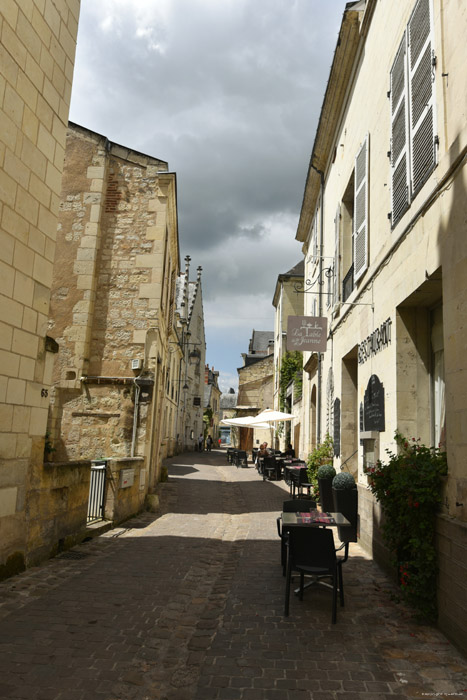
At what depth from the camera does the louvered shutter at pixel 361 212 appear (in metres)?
7.97

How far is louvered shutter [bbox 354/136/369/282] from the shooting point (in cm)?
797

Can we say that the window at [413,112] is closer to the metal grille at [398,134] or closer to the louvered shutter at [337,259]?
the metal grille at [398,134]

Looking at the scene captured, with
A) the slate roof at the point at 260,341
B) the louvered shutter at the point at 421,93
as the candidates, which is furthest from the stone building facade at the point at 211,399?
the louvered shutter at the point at 421,93

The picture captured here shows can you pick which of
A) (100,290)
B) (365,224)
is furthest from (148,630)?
(100,290)

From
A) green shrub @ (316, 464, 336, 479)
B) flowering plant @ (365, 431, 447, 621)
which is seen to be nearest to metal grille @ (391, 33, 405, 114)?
flowering plant @ (365, 431, 447, 621)

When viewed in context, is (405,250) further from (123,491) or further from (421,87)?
(123,491)

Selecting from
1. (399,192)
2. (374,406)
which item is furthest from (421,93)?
(374,406)

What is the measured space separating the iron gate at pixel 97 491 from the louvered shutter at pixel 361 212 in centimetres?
515

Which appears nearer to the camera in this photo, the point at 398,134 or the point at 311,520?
the point at 311,520

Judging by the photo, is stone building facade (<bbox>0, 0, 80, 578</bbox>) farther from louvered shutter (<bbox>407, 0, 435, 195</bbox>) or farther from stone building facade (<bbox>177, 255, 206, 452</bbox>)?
stone building facade (<bbox>177, 255, 206, 452</bbox>)

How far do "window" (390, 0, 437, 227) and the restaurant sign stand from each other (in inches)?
159

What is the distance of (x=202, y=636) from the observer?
4.07 metres

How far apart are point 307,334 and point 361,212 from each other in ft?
8.84

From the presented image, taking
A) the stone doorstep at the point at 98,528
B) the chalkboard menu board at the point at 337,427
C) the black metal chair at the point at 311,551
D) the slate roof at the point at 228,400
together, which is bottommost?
the stone doorstep at the point at 98,528
